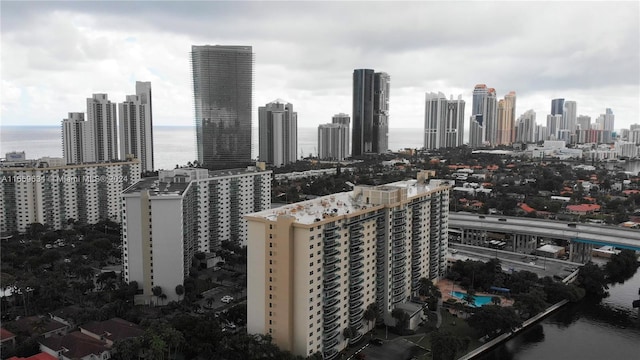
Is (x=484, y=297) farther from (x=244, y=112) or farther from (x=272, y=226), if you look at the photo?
(x=244, y=112)

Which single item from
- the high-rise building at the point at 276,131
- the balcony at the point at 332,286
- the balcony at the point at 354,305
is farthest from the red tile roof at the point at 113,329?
the high-rise building at the point at 276,131

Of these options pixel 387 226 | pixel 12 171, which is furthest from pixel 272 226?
pixel 12 171

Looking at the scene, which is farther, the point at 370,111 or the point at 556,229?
the point at 370,111

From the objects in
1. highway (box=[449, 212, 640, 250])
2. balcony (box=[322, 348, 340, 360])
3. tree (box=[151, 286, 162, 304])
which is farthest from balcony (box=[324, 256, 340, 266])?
highway (box=[449, 212, 640, 250])

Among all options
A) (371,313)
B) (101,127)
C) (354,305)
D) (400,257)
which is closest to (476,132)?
(101,127)

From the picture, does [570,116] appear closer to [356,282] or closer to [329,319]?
[356,282]

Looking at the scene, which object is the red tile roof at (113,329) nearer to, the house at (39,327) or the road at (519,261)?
the house at (39,327)
